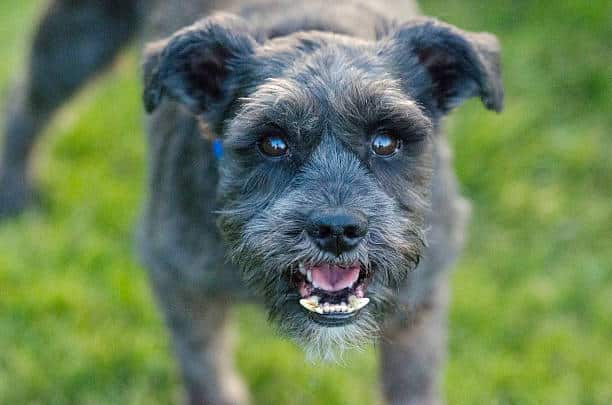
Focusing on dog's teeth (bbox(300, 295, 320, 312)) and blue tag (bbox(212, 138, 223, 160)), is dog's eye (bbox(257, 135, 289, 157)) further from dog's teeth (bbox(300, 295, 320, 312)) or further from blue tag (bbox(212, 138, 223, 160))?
dog's teeth (bbox(300, 295, 320, 312))

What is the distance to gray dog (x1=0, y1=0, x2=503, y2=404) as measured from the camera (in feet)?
12.2

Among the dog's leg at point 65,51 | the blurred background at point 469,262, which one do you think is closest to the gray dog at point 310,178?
the blurred background at point 469,262

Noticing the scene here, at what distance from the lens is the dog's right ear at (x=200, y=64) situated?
4.10 meters

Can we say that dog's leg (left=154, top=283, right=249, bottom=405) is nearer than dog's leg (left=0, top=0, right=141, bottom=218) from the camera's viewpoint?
Yes

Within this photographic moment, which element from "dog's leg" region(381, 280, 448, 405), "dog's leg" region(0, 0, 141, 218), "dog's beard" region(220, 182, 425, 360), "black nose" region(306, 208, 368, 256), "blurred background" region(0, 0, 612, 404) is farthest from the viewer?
"dog's leg" region(0, 0, 141, 218)

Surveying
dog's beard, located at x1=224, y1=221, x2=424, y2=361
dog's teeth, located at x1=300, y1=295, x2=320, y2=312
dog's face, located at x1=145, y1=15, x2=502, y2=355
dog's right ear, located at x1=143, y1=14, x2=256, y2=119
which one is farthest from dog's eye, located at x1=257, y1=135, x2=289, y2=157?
dog's teeth, located at x1=300, y1=295, x2=320, y2=312

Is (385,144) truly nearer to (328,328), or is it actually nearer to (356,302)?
(356,302)

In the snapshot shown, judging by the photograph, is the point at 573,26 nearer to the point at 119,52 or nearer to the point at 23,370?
the point at 119,52

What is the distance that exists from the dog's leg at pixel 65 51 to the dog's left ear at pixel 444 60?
2.27 m

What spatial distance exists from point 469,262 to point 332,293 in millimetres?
2582

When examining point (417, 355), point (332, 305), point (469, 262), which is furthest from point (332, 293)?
point (469, 262)

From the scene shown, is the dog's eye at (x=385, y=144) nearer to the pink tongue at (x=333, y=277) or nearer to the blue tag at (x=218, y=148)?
the pink tongue at (x=333, y=277)

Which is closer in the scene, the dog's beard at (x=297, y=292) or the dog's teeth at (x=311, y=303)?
the dog's beard at (x=297, y=292)

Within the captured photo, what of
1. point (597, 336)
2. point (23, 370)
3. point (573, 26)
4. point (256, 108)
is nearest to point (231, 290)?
point (256, 108)
